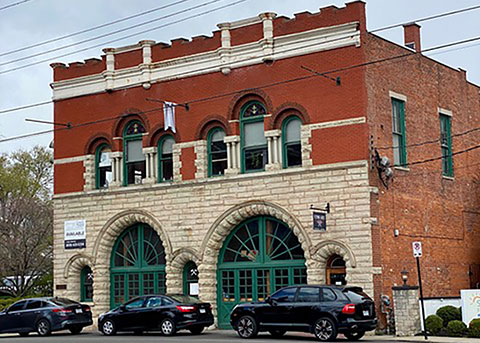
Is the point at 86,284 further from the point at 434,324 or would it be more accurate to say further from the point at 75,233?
the point at 434,324

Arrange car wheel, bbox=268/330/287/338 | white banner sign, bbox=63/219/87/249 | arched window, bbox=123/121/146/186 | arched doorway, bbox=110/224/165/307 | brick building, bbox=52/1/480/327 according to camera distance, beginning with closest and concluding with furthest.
A: 1. car wheel, bbox=268/330/287/338
2. brick building, bbox=52/1/480/327
3. arched doorway, bbox=110/224/165/307
4. arched window, bbox=123/121/146/186
5. white banner sign, bbox=63/219/87/249

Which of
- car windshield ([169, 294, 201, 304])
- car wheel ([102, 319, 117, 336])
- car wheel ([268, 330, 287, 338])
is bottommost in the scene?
car wheel ([268, 330, 287, 338])

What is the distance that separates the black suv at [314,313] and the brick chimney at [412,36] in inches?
482

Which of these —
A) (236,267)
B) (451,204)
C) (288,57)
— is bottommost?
(236,267)

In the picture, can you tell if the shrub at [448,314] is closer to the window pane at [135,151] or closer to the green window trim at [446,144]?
the green window trim at [446,144]

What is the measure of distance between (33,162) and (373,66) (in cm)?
3690

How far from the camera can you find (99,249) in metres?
34.8

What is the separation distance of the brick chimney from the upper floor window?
3675mm

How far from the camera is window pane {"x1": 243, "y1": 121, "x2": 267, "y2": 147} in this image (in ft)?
102

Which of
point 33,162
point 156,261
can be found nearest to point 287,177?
point 156,261

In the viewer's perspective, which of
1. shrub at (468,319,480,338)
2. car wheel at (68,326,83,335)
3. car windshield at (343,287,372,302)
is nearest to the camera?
car windshield at (343,287,372,302)

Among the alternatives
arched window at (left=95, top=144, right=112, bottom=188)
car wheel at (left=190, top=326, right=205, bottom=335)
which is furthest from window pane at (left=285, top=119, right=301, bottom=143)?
arched window at (left=95, top=144, right=112, bottom=188)

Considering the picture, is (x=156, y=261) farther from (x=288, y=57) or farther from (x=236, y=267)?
(x=288, y=57)

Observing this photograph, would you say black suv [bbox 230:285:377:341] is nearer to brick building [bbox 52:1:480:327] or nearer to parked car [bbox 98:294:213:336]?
parked car [bbox 98:294:213:336]
